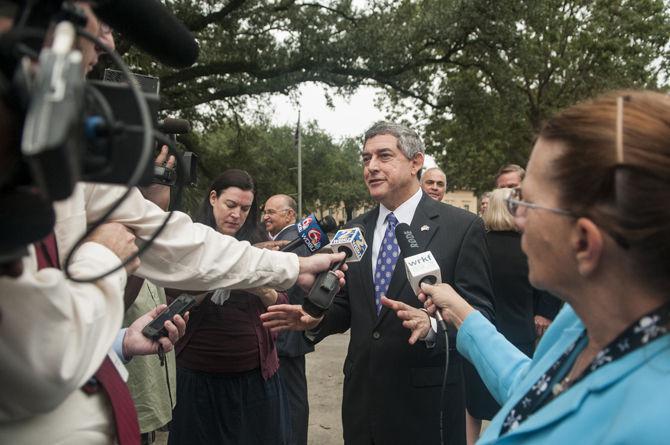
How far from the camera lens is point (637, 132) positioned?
1176mm

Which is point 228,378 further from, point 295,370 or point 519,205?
point 519,205

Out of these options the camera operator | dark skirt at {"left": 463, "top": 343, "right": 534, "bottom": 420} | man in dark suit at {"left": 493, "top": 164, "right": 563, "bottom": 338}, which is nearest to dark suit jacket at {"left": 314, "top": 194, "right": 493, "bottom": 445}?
the camera operator

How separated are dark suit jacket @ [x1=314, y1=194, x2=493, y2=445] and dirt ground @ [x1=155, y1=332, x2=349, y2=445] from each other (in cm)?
225

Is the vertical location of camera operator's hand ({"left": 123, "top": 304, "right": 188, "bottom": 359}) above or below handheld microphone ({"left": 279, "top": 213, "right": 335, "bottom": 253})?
below

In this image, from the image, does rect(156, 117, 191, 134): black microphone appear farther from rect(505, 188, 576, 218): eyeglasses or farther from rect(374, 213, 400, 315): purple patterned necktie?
rect(505, 188, 576, 218): eyeglasses

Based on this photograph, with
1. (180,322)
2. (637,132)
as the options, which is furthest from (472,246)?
(637,132)

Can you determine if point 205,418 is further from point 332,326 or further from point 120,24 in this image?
point 120,24

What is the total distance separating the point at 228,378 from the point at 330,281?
120 centimetres

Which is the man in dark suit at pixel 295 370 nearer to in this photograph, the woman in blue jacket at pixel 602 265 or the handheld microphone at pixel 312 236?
the handheld microphone at pixel 312 236

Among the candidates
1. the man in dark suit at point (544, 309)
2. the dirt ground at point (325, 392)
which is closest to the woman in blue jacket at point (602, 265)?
the man in dark suit at point (544, 309)

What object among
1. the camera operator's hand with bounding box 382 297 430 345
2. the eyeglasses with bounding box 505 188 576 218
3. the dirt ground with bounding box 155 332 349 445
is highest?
the eyeglasses with bounding box 505 188 576 218

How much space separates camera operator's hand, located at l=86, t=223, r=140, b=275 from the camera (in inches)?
55.2

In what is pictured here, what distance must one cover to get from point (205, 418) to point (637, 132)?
2.83 metres

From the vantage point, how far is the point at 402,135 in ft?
10.9
